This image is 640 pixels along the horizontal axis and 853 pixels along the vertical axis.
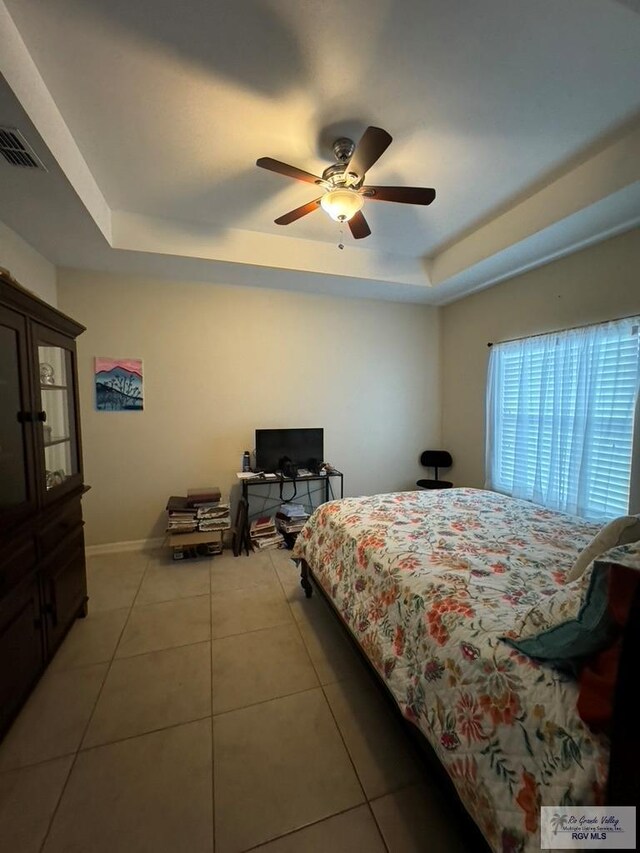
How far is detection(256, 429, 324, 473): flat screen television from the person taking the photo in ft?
10.9

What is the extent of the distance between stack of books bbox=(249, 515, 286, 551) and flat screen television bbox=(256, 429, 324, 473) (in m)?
0.53

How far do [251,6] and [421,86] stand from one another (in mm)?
785

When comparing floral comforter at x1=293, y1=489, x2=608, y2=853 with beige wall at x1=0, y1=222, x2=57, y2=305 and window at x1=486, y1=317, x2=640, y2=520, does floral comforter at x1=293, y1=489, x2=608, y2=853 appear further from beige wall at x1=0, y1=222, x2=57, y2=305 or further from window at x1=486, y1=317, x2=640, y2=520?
beige wall at x1=0, y1=222, x2=57, y2=305

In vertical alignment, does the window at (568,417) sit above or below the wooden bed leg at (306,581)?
above

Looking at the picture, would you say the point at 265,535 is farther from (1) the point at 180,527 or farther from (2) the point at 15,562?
(2) the point at 15,562

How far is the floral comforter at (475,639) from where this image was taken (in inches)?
29.7

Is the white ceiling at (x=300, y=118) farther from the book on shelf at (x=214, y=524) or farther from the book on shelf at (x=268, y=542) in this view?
the book on shelf at (x=268, y=542)

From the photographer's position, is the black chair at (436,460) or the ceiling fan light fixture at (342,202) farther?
the black chair at (436,460)

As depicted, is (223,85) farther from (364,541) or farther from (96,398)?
(96,398)

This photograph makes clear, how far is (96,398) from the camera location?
10.0 ft

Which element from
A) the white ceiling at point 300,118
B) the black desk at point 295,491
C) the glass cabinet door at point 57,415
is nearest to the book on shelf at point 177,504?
the black desk at point 295,491

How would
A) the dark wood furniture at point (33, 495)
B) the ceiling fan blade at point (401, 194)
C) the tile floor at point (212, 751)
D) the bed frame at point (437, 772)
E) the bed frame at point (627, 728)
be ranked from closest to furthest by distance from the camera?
the bed frame at point (627, 728) < the bed frame at point (437, 772) < the tile floor at point (212, 751) < the dark wood furniture at point (33, 495) < the ceiling fan blade at point (401, 194)

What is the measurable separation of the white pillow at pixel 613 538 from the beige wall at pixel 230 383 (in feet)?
8.99

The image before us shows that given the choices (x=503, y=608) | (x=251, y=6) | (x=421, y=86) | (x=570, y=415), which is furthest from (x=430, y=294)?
(x=503, y=608)
